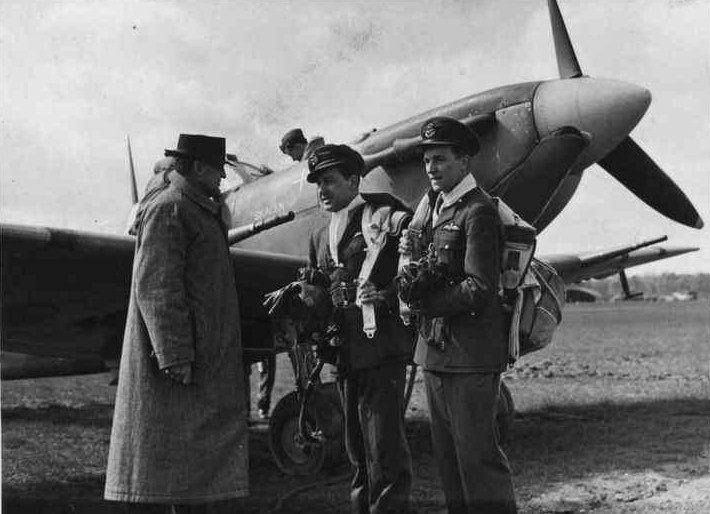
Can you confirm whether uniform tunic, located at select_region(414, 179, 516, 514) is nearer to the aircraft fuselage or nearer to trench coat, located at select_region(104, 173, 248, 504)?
trench coat, located at select_region(104, 173, 248, 504)

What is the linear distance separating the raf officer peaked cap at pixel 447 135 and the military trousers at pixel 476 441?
0.87 meters

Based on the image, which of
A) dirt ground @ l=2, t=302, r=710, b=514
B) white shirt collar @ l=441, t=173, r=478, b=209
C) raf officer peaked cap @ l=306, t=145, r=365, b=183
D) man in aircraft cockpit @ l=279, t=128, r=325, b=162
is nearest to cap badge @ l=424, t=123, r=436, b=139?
white shirt collar @ l=441, t=173, r=478, b=209

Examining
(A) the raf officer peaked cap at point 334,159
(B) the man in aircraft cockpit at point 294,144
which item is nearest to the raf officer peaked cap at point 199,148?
(A) the raf officer peaked cap at point 334,159

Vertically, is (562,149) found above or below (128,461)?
above

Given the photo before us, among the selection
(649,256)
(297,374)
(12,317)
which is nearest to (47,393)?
(12,317)

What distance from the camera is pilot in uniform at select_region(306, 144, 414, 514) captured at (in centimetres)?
327

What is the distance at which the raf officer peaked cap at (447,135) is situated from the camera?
302cm

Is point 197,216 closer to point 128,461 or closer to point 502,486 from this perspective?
point 128,461

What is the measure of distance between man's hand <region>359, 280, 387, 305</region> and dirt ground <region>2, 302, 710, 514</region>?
1.49 metres

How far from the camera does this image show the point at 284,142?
700 centimetres

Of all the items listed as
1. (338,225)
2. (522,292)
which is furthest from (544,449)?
(522,292)

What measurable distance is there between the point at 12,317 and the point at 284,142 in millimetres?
2638

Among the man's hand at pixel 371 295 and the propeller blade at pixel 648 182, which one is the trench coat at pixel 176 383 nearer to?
the man's hand at pixel 371 295

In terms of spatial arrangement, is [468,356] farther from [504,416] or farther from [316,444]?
[504,416]
